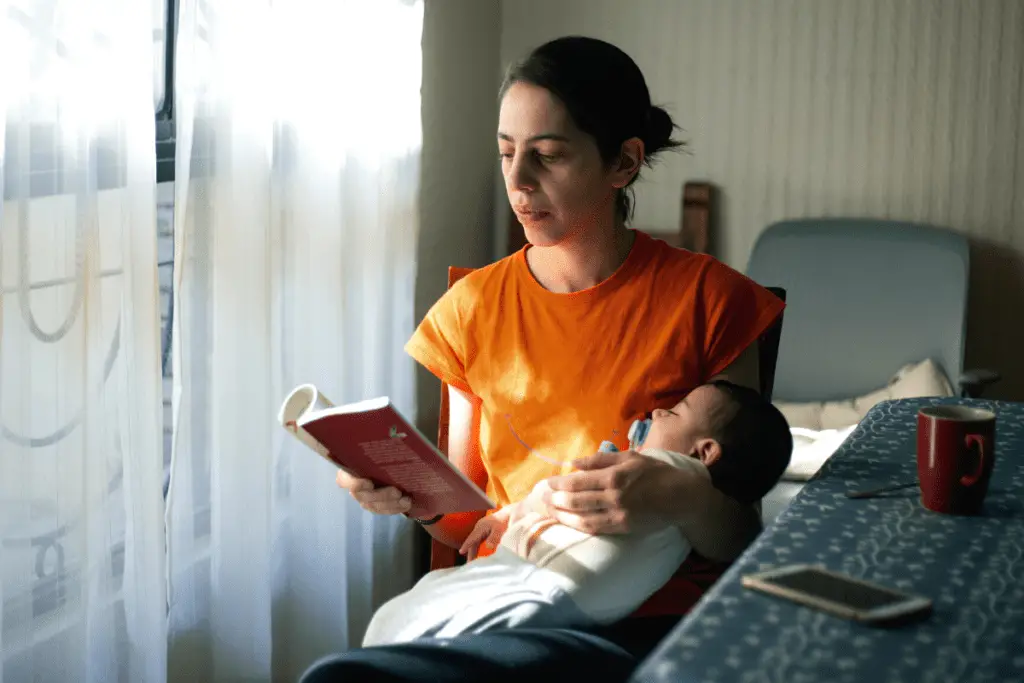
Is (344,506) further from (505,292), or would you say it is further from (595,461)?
(595,461)

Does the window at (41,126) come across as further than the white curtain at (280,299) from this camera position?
No

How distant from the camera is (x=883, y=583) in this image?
3.40 feet

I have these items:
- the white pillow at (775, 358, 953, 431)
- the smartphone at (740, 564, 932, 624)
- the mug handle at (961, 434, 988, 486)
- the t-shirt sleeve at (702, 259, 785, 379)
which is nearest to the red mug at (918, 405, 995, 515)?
the mug handle at (961, 434, 988, 486)

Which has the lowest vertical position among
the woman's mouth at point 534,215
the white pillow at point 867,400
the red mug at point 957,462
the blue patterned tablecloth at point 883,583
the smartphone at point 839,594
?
the white pillow at point 867,400

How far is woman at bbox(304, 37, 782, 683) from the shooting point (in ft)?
5.62

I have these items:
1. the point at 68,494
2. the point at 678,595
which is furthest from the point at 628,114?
the point at 68,494

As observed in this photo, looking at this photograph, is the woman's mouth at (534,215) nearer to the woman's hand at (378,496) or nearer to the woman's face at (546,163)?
the woman's face at (546,163)

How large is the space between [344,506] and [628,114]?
52.6 inches

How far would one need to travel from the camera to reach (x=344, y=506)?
2.73 m

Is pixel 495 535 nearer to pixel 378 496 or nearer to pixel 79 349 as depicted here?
pixel 378 496

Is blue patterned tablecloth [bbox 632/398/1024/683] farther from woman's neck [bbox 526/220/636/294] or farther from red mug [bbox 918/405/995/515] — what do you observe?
woman's neck [bbox 526/220/636/294]

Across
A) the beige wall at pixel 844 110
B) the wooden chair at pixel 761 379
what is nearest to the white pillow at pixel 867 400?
the beige wall at pixel 844 110

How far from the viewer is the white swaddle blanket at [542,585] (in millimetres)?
1405

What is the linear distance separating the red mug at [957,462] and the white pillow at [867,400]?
183 cm
